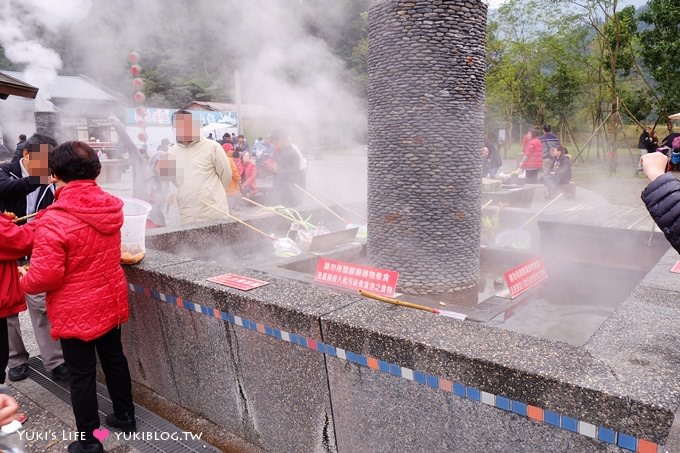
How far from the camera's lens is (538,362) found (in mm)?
1822

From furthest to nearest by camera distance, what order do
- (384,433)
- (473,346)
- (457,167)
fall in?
1. (457,167)
2. (384,433)
3. (473,346)

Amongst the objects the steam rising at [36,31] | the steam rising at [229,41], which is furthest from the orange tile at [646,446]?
the steam rising at [36,31]

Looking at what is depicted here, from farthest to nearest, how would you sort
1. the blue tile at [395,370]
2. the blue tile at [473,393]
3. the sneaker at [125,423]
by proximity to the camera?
the sneaker at [125,423]
the blue tile at [395,370]
the blue tile at [473,393]

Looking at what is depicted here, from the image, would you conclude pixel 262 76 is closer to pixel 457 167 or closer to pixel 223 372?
pixel 457 167

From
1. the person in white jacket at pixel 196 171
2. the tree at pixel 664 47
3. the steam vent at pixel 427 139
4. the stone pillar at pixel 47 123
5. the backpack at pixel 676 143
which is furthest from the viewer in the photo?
the tree at pixel 664 47

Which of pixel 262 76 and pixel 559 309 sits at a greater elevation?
pixel 262 76

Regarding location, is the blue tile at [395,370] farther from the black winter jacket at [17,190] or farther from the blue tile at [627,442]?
the black winter jacket at [17,190]

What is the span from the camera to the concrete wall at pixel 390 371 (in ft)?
5.56

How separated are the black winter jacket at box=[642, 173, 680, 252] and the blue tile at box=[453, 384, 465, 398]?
37.1 inches

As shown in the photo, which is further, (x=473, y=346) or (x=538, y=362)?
(x=473, y=346)

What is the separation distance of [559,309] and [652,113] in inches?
971

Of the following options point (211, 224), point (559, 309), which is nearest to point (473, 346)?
point (559, 309)

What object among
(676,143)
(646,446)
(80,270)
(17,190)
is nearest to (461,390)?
(646,446)

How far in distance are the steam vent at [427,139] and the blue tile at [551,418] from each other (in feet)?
8.43
